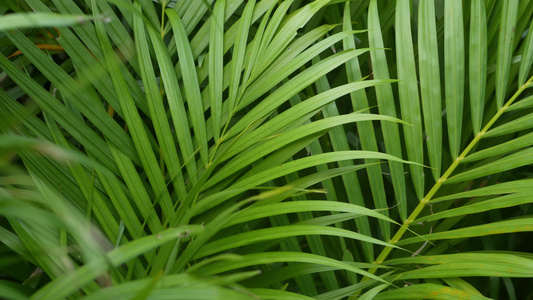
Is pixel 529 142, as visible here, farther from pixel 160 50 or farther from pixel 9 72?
pixel 9 72

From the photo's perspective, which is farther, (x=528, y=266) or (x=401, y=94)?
(x=401, y=94)

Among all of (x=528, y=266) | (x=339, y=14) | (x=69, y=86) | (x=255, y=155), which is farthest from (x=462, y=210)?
(x=69, y=86)

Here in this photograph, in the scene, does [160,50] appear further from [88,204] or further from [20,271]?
[20,271]

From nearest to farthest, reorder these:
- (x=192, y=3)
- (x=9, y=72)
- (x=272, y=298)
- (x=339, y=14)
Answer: (x=272, y=298)
(x=9, y=72)
(x=192, y=3)
(x=339, y=14)

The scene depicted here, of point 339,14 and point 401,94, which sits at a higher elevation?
point 339,14

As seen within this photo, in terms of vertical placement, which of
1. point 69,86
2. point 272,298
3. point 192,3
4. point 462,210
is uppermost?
point 192,3

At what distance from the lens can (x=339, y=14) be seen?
0.79 metres

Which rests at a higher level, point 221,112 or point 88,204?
point 221,112

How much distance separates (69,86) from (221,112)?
7.3 inches

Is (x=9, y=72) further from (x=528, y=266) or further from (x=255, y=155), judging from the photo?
(x=528, y=266)

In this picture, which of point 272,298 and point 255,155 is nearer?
point 272,298

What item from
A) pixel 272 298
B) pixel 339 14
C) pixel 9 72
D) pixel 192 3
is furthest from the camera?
pixel 339 14

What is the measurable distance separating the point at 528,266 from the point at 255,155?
1.02 ft

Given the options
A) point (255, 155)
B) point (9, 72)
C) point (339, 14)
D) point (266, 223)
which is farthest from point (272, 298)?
point (339, 14)
